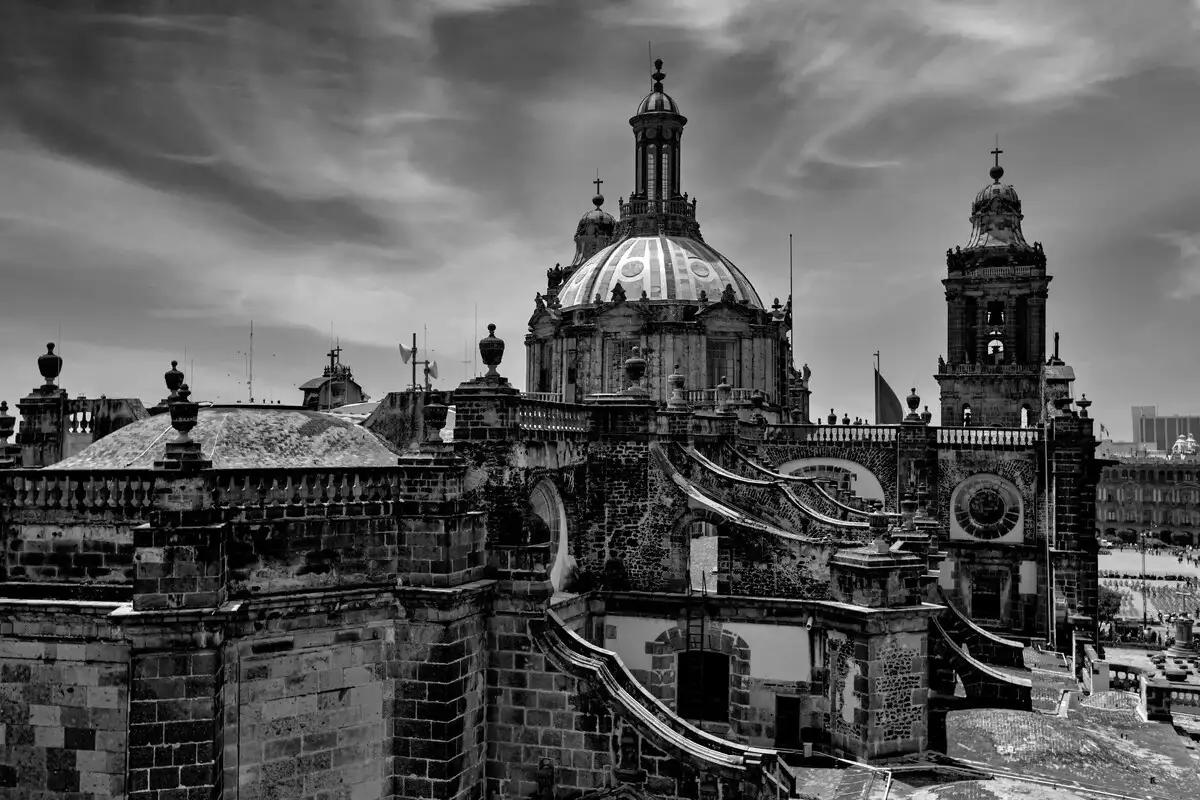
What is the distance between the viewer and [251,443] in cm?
1474

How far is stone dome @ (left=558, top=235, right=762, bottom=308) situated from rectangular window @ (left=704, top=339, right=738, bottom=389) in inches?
68.9

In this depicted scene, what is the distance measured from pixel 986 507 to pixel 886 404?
7.69 m

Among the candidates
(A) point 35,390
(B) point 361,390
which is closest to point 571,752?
(A) point 35,390

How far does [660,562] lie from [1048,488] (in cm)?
1925

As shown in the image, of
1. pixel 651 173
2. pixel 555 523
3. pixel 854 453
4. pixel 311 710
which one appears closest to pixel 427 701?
pixel 311 710

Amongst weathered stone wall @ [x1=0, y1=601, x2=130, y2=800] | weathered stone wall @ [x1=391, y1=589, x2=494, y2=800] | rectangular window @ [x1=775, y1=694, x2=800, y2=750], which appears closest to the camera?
weathered stone wall @ [x1=0, y1=601, x2=130, y2=800]

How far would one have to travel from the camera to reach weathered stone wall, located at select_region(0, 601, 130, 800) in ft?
39.9

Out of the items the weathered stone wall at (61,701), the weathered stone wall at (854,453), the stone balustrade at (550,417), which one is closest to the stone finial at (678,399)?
the stone balustrade at (550,417)

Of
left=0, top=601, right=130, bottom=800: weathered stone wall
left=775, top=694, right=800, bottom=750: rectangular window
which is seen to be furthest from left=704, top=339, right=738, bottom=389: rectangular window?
left=0, top=601, right=130, bottom=800: weathered stone wall

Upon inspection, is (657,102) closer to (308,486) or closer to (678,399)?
(678,399)

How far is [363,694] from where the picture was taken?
13.7 m

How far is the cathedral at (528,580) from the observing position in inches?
484

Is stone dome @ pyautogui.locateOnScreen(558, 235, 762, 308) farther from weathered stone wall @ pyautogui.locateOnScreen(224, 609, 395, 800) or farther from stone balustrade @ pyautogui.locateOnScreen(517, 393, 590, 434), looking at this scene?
weathered stone wall @ pyautogui.locateOnScreen(224, 609, 395, 800)

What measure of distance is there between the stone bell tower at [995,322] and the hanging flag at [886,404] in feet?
21.3
